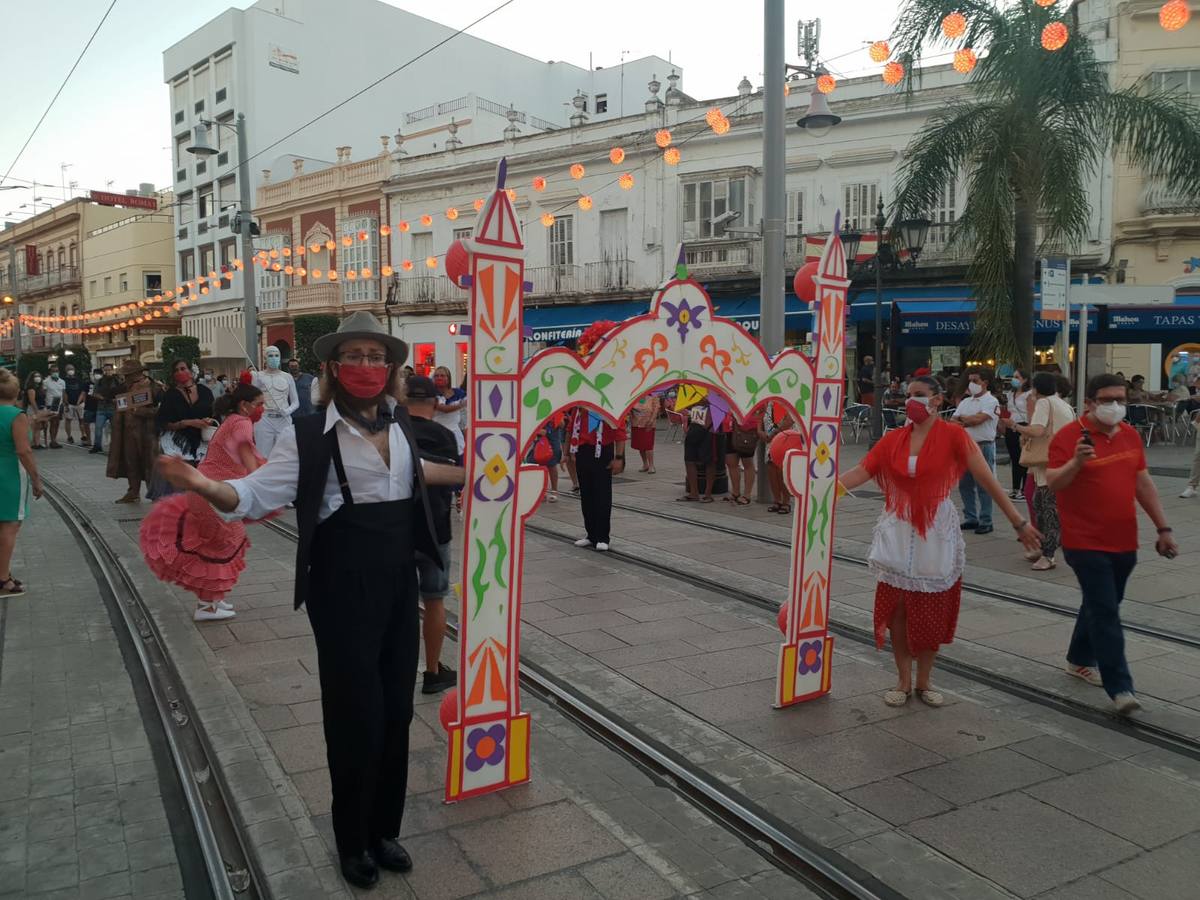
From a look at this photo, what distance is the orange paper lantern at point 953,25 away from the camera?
40.5 feet

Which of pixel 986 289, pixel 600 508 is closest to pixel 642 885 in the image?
pixel 600 508

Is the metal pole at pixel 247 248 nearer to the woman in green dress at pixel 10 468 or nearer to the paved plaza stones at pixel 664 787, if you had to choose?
the woman in green dress at pixel 10 468

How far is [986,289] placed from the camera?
14.5m

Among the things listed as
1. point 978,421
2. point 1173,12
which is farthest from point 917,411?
point 1173,12

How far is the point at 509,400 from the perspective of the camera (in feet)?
11.9

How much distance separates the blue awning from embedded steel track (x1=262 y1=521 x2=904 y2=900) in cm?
2034

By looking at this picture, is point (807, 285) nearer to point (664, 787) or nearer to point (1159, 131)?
point (664, 787)

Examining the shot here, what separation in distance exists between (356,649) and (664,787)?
155 cm

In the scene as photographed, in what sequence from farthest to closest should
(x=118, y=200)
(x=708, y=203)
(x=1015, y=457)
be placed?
1. (x=708, y=203)
2. (x=118, y=200)
3. (x=1015, y=457)

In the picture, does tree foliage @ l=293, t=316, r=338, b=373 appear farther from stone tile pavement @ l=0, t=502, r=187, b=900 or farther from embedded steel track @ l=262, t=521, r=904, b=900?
embedded steel track @ l=262, t=521, r=904, b=900

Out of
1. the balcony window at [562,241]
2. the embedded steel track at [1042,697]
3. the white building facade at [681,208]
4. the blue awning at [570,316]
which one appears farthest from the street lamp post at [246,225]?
the embedded steel track at [1042,697]

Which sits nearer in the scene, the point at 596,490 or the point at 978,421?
the point at 596,490

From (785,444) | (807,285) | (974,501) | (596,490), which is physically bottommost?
(974,501)

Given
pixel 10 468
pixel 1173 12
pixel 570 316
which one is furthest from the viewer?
pixel 570 316
